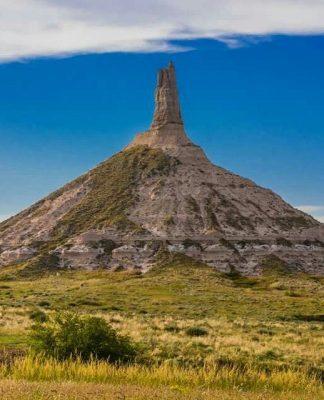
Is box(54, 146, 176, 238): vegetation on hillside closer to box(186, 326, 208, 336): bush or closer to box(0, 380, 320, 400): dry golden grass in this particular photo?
box(186, 326, 208, 336): bush

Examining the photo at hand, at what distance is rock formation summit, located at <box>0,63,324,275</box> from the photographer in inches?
5546

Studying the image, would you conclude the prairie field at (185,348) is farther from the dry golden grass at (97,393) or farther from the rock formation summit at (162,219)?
the rock formation summit at (162,219)

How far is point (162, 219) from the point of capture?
15250 cm

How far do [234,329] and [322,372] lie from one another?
16.5 metres

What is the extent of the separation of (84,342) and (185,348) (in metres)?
6.46

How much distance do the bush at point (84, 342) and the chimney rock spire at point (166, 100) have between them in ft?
546

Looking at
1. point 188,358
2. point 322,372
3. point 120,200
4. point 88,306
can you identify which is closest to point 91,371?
point 188,358

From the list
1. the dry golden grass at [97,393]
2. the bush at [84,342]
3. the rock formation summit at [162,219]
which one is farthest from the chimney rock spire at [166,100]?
the dry golden grass at [97,393]

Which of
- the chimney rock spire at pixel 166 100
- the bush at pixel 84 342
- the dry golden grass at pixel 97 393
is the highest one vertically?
the chimney rock spire at pixel 166 100

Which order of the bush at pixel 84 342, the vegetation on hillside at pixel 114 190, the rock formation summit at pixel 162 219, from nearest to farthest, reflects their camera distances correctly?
the bush at pixel 84 342
the rock formation summit at pixel 162 219
the vegetation on hillside at pixel 114 190

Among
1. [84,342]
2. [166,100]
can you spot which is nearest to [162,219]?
[166,100]

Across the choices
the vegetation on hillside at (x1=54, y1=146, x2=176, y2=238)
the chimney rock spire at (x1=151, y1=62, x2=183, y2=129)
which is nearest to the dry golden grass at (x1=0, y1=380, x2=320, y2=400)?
the vegetation on hillside at (x1=54, y1=146, x2=176, y2=238)

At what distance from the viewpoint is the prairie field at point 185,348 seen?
15156 millimetres

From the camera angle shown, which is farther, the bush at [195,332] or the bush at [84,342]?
the bush at [195,332]
